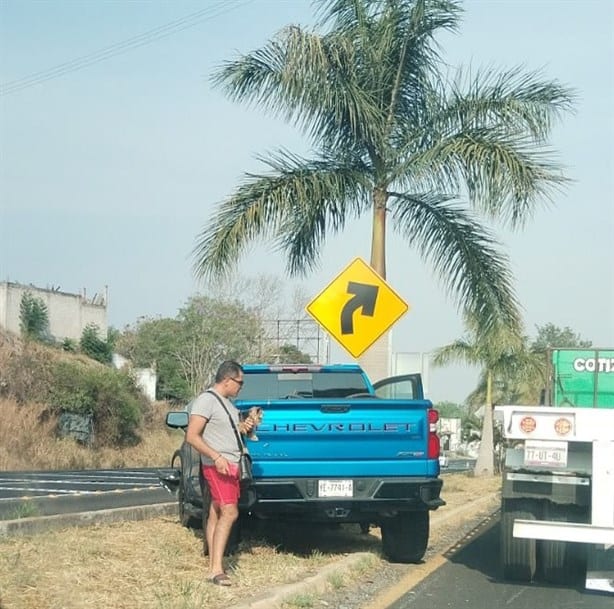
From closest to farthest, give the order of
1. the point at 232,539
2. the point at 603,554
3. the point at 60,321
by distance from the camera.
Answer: the point at 232,539
the point at 603,554
the point at 60,321

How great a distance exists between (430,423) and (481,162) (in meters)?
6.76

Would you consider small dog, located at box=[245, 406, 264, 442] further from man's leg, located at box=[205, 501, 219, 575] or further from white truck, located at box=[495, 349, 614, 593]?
white truck, located at box=[495, 349, 614, 593]

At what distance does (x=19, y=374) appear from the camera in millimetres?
34812

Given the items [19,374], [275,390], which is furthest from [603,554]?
[19,374]

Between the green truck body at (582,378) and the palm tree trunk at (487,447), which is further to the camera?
the palm tree trunk at (487,447)

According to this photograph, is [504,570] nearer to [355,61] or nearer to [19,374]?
[355,61]

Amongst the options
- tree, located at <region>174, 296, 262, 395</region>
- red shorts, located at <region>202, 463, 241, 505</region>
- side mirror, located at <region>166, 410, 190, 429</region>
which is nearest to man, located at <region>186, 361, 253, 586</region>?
red shorts, located at <region>202, 463, 241, 505</region>

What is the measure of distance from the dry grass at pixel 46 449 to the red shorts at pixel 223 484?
878 inches

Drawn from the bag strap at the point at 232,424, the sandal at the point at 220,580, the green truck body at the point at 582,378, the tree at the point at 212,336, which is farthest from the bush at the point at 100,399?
the sandal at the point at 220,580

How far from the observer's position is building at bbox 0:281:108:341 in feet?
175

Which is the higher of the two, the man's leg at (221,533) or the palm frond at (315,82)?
the palm frond at (315,82)

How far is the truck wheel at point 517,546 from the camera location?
9.48 metres

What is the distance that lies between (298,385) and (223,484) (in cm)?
285

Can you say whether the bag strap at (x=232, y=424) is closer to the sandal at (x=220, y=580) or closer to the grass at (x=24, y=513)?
the sandal at (x=220, y=580)
